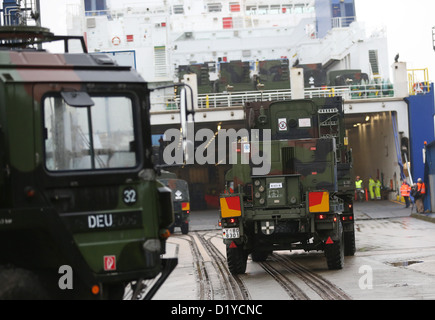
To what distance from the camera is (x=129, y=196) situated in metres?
8.20

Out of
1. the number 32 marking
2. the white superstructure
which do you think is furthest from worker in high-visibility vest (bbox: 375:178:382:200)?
the number 32 marking

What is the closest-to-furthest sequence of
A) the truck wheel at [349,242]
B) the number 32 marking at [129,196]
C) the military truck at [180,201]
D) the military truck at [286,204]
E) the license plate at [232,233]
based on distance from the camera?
the number 32 marking at [129,196] → the military truck at [286,204] → the license plate at [232,233] → the truck wheel at [349,242] → the military truck at [180,201]

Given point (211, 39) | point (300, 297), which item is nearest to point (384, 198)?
point (211, 39)

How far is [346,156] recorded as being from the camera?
19.8 metres

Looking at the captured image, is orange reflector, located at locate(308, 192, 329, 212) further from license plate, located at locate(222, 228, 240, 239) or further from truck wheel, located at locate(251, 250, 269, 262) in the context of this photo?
truck wheel, located at locate(251, 250, 269, 262)

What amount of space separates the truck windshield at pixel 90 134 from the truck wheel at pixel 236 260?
8301mm

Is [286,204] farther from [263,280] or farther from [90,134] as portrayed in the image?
[90,134]

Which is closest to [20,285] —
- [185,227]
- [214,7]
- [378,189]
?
[185,227]

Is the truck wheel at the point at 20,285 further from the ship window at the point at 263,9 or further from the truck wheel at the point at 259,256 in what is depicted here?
the ship window at the point at 263,9

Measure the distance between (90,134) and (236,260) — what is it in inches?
340

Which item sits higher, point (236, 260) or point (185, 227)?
point (236, 260)

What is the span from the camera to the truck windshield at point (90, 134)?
8000mm

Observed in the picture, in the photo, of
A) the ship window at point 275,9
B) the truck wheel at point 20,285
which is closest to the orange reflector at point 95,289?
the truck wheel at point 20,285

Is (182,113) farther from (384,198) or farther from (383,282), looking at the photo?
(384,198)
